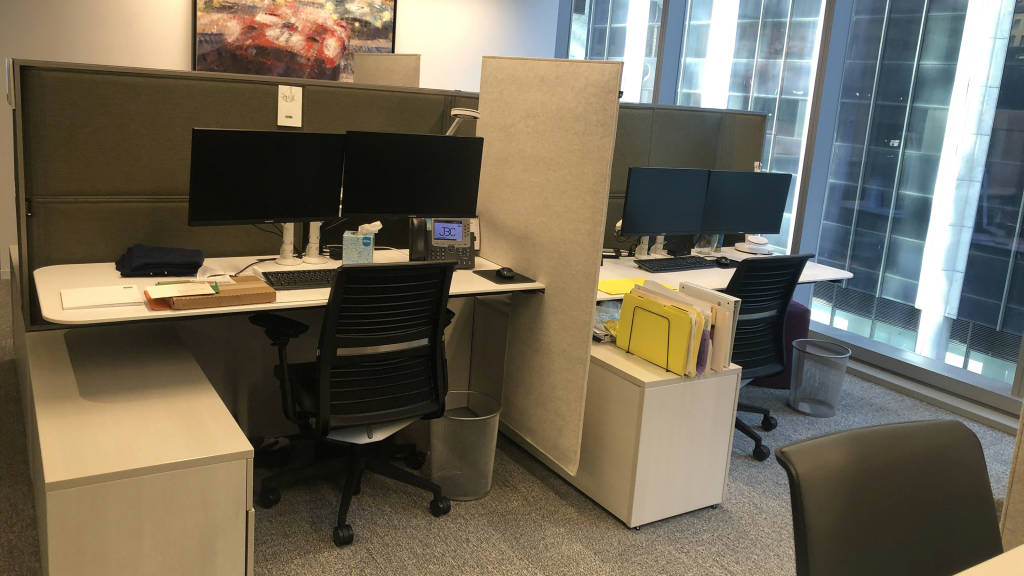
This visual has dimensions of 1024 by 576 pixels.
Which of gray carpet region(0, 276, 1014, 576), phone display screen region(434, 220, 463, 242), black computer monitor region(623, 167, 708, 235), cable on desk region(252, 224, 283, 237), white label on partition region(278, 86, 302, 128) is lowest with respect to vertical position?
gray carpet region(0, 276, 1014, 576)

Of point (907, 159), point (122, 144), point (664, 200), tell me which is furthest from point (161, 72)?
point (907, 159)

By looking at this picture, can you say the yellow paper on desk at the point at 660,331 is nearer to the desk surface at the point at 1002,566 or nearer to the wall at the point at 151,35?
the desk surface at the point at 1002,566

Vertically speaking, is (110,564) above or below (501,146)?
below

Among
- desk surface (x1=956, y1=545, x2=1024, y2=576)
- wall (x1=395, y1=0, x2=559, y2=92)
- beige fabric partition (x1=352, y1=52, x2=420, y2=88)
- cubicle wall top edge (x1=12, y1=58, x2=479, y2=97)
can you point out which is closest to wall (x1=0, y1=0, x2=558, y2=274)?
wall (x1=395, y1=0, x2=559, y2=92)

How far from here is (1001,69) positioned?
409cm

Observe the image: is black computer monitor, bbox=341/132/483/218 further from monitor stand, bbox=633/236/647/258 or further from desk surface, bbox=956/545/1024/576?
desk surface, bbox=956/545/1024/576

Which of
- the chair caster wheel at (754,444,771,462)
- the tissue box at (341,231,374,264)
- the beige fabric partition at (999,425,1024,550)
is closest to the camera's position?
the beige fabric partition at (999,425,1024,550)

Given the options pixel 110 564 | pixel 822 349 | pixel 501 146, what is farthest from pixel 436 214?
pixel 822 349

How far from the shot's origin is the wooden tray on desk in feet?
7.81

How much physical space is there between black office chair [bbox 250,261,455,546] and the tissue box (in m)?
0.41

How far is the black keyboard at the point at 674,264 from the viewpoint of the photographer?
3.79 metres

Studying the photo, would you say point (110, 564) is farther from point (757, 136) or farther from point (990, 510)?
point (757, 136)

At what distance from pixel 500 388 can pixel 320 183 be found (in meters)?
1.11

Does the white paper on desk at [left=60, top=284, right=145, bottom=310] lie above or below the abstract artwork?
below
